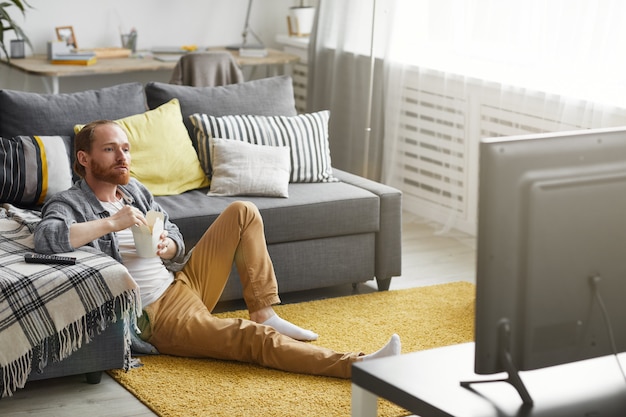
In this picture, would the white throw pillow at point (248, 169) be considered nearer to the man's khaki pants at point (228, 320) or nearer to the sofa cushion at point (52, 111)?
the sofa cushion at point (52, 111)

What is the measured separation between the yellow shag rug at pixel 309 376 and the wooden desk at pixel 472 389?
104 cm

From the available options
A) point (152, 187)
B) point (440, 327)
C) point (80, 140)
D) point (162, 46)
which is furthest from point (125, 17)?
point (440, 327)

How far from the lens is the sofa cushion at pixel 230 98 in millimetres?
4270

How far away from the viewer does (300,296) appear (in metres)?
4.11

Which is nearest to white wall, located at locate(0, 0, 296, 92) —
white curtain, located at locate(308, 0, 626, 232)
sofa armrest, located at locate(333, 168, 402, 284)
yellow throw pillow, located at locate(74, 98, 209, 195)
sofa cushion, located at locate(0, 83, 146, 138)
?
white curtain, located at locate(308, 0, 626, 232)

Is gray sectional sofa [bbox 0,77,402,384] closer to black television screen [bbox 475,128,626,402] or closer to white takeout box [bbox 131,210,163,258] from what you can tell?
white takeout box [bbox 131,210,163,258]

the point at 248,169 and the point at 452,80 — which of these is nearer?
the point at 248,169

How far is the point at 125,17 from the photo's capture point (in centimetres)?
581

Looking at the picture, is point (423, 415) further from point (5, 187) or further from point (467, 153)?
point (467, 153)

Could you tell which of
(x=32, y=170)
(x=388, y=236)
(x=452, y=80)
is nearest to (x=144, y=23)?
(x=452, y=80)

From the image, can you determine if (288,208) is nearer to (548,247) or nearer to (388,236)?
(388,236)

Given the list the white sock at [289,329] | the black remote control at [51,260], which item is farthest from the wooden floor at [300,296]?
the white sock at [289,329]

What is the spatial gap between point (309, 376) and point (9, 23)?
296cm

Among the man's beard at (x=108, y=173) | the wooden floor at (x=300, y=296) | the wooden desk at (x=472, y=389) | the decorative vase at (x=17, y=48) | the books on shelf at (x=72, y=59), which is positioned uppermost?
the decorative vase at (x=17, y=48)
